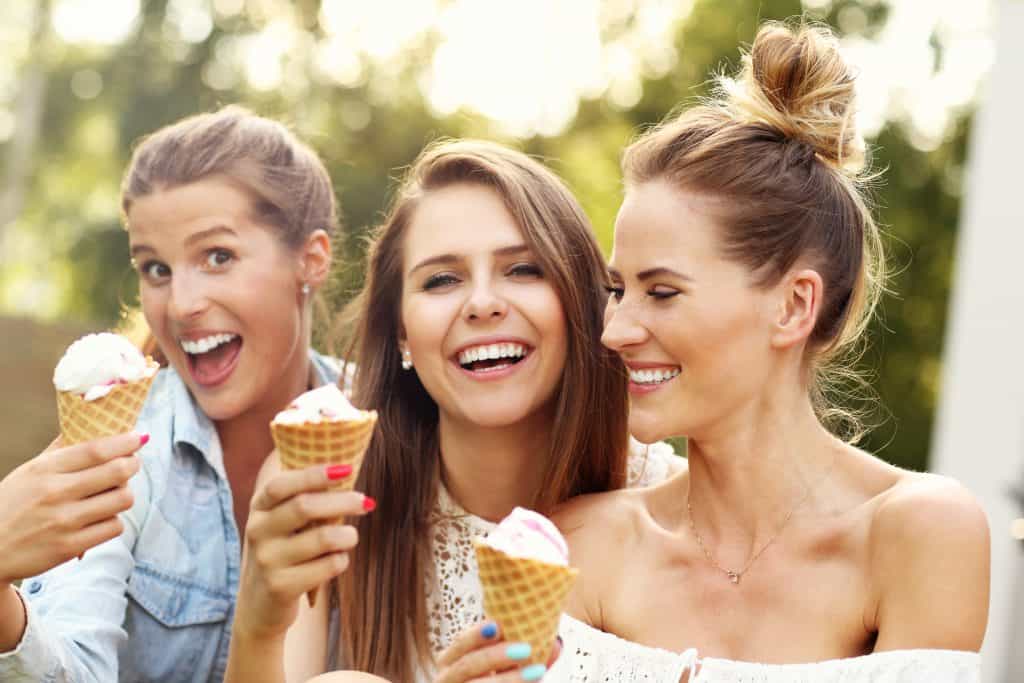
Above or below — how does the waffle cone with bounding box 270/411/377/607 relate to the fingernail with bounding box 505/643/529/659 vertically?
above

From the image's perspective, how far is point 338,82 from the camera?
25344 millimetres

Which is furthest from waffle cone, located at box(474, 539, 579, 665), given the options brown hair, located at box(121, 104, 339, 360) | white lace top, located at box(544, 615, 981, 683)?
brown hair, located at box(121, 104, 339, 360)

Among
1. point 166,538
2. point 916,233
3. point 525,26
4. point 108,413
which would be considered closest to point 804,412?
point 108,413

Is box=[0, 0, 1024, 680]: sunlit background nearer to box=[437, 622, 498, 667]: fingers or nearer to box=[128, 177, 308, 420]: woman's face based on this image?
box=[128, 177, 308, 420]: woman's face

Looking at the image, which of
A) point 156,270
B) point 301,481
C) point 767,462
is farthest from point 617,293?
point 156,270

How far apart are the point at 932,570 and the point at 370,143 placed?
23.0 m

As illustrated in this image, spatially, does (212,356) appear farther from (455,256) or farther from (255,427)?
(455,256)

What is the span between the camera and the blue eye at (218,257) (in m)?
4.25

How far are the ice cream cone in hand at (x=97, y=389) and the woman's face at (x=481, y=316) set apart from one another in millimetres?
885

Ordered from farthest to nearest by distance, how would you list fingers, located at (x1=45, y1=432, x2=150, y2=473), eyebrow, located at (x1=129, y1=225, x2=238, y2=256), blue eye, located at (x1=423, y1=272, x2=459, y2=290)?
eyebrow, located at (x1=129, y1=225, x2=238, y2=256)
blue eye, located at (x1=423, y1=272, x2=459, y2=290)
fingers, located at (x1=45, y1=432, x2=150, y2=473)

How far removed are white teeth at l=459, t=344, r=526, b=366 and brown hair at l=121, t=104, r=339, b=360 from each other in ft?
3.75

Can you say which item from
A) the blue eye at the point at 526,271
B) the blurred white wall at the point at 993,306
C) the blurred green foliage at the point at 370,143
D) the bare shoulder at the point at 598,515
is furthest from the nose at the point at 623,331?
the blurred green foliage at the point at 370,143

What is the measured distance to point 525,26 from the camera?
2272 cm

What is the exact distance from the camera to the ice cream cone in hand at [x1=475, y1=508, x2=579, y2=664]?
2.64 metres
